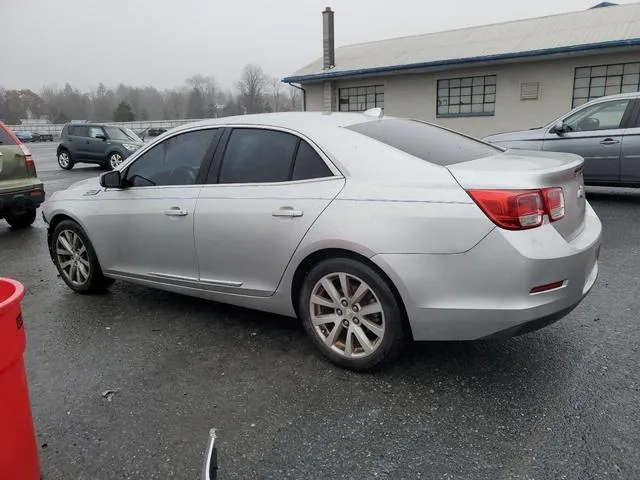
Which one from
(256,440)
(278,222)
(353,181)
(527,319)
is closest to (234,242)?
(278,222)

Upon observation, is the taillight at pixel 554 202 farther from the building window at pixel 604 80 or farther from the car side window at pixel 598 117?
the building window at pixel 604 80

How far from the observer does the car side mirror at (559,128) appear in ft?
28.3

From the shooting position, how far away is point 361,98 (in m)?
19.4

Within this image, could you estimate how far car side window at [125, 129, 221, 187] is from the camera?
A: 3.78 meters

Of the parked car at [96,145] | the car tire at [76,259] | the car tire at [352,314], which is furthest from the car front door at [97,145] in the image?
the car tire at [352,314]

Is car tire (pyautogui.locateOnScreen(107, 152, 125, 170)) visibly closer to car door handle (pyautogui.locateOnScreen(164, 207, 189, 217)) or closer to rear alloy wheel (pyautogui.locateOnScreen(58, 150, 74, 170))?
rear alloy wheel (pyautogui.locateOnScreen(58, 150, 74, 170))

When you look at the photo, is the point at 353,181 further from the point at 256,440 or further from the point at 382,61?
the point at 382,61

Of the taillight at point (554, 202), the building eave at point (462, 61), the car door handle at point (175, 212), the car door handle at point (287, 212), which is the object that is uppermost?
the building eave at point (462, 61)

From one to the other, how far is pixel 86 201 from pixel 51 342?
1292 mm

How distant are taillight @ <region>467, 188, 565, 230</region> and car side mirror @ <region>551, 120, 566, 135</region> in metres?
6.86

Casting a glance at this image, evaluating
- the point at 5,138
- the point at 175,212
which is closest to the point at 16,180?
the point at 5,138

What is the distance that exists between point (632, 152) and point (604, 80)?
26.8 feet

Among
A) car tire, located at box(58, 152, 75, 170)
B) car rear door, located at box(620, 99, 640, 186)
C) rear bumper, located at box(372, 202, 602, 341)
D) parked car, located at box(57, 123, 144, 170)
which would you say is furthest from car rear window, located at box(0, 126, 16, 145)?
car tire, located at box(58, 152, 75, 170)

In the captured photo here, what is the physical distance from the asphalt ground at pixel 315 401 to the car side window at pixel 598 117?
5.27 m
